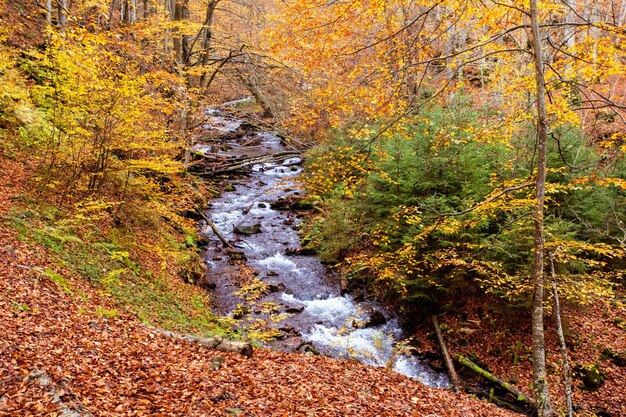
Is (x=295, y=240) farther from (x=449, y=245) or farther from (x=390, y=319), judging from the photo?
(x=449, y=245)

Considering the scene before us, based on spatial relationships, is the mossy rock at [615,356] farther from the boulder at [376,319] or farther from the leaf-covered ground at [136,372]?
the boulder at [376,319]

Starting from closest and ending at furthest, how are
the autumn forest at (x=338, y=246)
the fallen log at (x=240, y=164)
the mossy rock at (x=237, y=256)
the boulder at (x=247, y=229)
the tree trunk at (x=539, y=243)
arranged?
the autumn forest at (x=338, y=246) → the tree trunk at (x=539, y=243) → the mossy rock at (x=237, y=256) → the boulder at (x=247, y=229) → the fallen log at (x=240, y=164)

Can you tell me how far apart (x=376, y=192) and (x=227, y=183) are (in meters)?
10.8

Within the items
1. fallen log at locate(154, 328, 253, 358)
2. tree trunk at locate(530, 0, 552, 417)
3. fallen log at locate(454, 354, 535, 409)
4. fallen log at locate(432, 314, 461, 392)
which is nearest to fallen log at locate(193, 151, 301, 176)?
fallen log at locate(432, 314, 461, 392)

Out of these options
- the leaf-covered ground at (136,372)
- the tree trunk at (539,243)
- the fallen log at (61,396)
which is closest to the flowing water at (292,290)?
the leaf-covered ground at (136,372)

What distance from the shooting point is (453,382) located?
28.6 feet

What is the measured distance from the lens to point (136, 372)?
4883 mm

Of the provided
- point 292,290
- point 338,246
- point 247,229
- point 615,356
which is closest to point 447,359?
point 615,356

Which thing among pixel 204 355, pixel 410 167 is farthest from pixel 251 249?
pixel 204 355

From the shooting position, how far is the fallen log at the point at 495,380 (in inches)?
313

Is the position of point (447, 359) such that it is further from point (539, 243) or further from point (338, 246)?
point (338, 246)

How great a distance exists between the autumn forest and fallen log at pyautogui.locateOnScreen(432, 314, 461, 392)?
0.05m

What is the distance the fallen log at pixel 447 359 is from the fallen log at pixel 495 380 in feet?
0.89

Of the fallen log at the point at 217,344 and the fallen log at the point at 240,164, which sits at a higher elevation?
the fallen log at the point at 240,164
